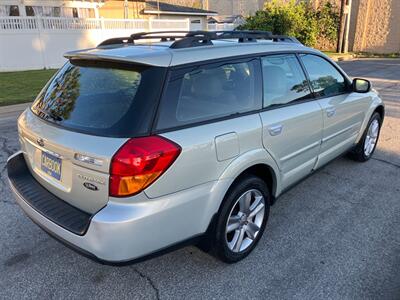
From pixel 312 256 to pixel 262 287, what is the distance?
1.98ft

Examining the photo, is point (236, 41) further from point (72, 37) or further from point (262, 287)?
point (72, 37)

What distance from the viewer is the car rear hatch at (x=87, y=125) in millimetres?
2172

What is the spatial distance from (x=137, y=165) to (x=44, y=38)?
1485 centimetres

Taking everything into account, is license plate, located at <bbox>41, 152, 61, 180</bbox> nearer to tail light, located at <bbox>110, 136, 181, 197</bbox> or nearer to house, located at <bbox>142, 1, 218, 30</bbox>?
tail light, located at <bbox>110, 136, 181, 197</bbox>

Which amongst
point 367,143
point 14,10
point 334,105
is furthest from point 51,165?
point 14,10

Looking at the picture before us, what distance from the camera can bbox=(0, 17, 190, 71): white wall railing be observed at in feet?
45.6

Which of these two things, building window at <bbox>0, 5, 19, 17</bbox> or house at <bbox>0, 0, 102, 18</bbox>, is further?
house at <bbox>0, 0, 102, 18</bbox>

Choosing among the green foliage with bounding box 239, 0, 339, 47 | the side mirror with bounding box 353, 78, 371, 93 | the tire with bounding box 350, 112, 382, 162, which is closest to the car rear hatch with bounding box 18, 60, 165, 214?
the side mirror with bounding box 353, 78, 371, 93

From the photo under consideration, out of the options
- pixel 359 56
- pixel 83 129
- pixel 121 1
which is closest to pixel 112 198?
pixel 83 129

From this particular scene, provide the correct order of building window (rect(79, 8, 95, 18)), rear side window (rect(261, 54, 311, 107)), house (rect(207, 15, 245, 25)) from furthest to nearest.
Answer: house (rect(207, 15, 245, 25)) → building window (rect(79, 8, 95, 18)) → rear side window (rect(261, 54, 311, 107))

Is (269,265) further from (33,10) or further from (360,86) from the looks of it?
(33,10)

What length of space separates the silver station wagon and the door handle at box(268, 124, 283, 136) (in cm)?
2

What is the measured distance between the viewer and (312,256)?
9.68ft

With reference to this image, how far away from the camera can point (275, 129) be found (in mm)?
2947
